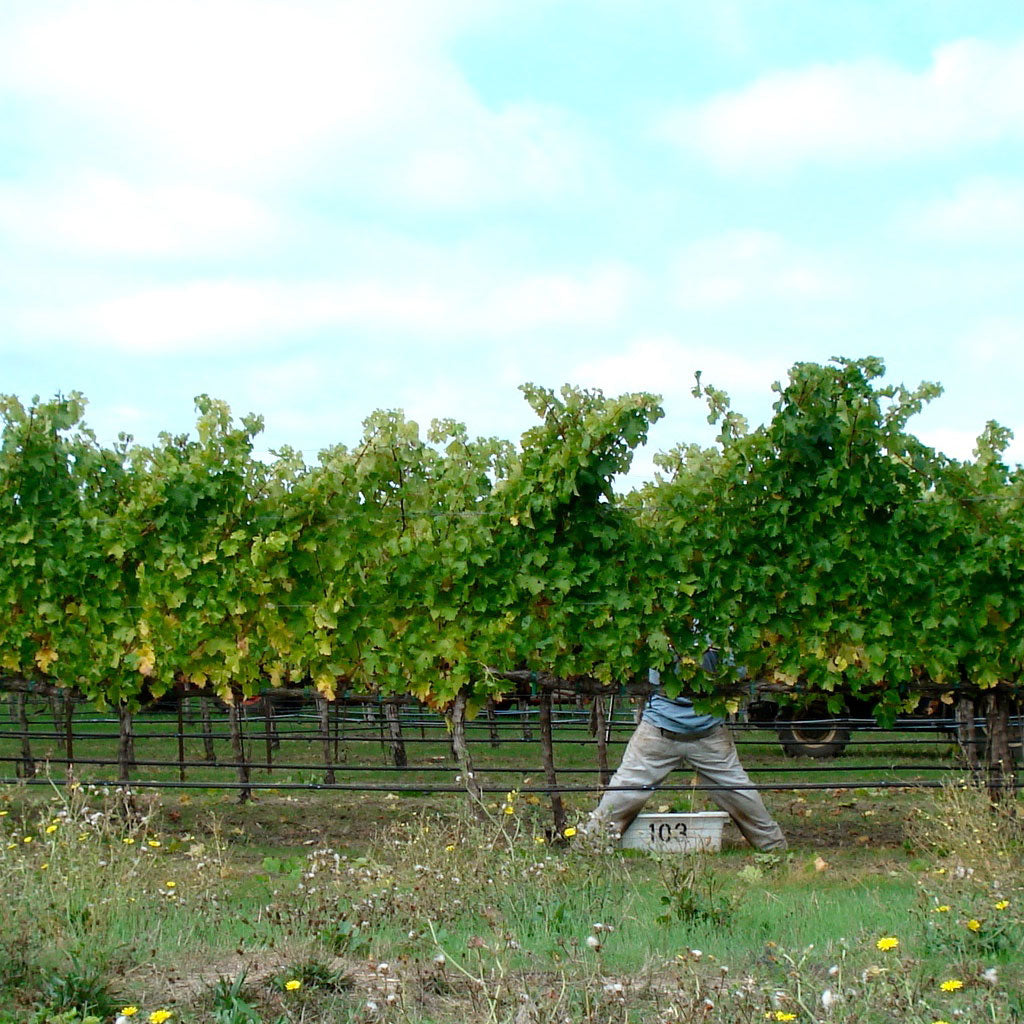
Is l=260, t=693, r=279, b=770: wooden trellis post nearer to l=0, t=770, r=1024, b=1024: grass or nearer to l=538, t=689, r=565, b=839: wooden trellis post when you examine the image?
l=538, t=689, r=565, b=839: wooden trellis post

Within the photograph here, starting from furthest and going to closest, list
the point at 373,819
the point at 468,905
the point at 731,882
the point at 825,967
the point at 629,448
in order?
the point at 373,819 < the point at 629,448 < the point at 731,882 < the point at 468,905 < the point at 825,967

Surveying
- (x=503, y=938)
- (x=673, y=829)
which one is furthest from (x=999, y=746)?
(x=503, y=938)

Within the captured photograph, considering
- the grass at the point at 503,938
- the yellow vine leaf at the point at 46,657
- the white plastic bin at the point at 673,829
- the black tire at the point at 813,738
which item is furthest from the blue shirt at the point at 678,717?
the black tire at the point at 813,738

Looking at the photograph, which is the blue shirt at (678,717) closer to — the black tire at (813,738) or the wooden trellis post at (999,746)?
the wooden trellis post at (999,746)

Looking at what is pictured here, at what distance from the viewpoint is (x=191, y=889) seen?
17.6ft

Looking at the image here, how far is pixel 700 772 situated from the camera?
864 cm

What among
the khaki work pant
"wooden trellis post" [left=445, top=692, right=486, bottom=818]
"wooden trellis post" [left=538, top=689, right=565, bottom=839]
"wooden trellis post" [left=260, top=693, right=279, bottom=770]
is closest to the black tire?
"wooden trellis post" [left=260, top=693, right=279, bottom=770]

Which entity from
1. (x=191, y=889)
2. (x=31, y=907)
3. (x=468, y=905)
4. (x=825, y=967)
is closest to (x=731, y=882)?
(x=468, y=905)

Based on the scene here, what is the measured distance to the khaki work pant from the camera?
27.8 ft

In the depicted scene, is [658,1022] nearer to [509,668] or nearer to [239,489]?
[509,668]

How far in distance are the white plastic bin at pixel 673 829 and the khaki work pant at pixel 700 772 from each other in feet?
0.28

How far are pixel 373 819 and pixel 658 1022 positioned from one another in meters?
6.83

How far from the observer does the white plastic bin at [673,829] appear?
845cm

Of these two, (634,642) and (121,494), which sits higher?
(121,494)
